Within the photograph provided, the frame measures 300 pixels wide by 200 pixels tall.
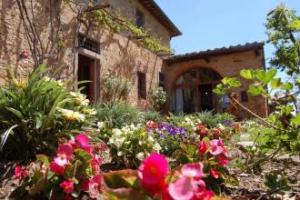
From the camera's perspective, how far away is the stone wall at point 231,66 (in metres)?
14.6

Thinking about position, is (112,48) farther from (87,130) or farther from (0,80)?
(87,130)

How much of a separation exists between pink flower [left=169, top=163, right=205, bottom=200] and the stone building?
593cm

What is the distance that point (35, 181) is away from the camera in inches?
93.6

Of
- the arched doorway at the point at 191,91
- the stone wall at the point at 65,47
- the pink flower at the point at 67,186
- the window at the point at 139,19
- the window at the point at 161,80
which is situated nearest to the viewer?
the pink flower at the point at 67,186

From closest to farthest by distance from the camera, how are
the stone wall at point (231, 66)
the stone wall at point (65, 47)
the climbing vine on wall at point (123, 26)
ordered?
the stone wall at point (65, 47)
the climbing vine on wall at point (123, 26)
the stone wall at point (231, 66)

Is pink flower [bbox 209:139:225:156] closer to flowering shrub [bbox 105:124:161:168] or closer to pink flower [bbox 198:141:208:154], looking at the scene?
pink flower [bbox 198:141:208:154]

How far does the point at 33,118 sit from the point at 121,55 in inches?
369

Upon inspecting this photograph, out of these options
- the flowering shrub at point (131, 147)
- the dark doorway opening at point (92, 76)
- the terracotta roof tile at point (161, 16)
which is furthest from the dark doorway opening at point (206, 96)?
the flowering shrub at point (131, 147)

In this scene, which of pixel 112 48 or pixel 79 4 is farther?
pixel 112 48

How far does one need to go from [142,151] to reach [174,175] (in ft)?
7.76

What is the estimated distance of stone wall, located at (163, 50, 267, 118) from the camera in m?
14.6

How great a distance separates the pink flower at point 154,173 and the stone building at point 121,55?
5873 millimetres

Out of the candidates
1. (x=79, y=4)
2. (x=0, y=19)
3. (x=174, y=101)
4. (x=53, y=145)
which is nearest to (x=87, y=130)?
(x=53, y=145)

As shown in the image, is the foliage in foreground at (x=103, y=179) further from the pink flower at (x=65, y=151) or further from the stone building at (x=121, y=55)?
the stone building at (x=121, y=55)
